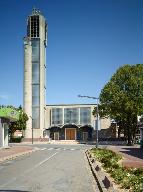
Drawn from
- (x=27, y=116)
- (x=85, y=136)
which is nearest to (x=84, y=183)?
(x=27, y=116)

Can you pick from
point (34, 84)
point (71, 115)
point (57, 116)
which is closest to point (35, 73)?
point (34, 84)

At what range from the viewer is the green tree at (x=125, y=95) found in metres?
68.8

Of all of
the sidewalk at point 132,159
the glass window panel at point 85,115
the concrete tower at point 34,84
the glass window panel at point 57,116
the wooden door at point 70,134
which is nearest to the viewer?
the sidewalk at point 132,159

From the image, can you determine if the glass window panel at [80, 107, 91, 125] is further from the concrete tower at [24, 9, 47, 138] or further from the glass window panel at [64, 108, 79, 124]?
the concrete tower at [24, 9, 47, 138]

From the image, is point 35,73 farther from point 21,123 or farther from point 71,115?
point 71,115

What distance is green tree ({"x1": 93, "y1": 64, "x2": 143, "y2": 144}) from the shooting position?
68750 mm

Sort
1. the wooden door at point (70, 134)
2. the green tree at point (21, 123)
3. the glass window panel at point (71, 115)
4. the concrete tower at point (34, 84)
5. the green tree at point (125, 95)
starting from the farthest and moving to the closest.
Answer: the glass window panel at point (71, 115), the wooden door at point (70, 134), the concrete tower at point (34, 84), the green tree at point (21, 123), the green tree at point (125, 95)

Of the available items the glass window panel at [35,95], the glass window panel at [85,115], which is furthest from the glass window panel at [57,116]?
the glass window panel at [35,95]

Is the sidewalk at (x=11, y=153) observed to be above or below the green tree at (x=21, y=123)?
below

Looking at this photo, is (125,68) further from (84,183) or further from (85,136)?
(84,183)

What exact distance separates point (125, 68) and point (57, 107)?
4068 cm

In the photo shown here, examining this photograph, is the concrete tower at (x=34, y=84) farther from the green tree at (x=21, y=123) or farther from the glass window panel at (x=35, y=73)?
the green tree at (x=21, y=123)

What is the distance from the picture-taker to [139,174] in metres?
17.3

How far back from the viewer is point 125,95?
6919 cm
